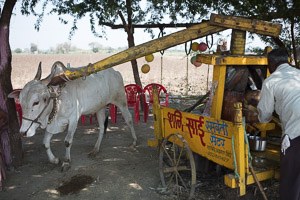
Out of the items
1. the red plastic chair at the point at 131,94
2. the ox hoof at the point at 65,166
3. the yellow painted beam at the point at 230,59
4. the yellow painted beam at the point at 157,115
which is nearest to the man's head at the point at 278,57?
the yellow painted beam at the point at 230,59

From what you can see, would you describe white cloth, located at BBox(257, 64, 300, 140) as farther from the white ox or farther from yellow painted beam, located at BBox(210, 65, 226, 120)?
the white ox

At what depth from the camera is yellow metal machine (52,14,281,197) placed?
2538 millimetres

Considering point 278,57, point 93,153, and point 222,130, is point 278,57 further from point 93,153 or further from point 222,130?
point 93,153

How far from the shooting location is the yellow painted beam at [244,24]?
9.71ft

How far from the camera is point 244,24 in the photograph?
3006 millimetres

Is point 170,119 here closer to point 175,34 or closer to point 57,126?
point 175,34

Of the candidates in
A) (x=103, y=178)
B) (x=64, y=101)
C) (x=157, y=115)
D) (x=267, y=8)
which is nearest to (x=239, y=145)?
(x=157, y=115)

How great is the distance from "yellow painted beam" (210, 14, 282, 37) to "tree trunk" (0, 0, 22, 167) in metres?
3.18

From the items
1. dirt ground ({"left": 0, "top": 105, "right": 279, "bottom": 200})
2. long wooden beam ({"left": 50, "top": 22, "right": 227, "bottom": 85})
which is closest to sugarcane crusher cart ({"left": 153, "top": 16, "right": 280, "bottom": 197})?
long wooden beam ({"left": 50, "top": 22, "right": 227, "bottom": 85})

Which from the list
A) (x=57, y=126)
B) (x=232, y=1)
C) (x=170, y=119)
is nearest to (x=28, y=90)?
(x=57, y=126)

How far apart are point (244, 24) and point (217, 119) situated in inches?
44.5

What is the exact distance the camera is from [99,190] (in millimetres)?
3688

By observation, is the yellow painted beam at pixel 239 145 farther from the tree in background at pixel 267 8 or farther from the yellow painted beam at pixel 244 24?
the tree in background at pixel 267 8

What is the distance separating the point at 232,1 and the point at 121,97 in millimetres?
3379
